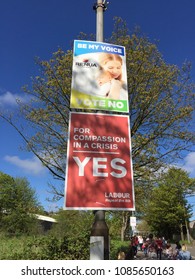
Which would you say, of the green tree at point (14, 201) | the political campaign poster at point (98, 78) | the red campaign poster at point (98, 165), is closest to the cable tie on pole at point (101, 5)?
the political campaign poster at point (98, 78)

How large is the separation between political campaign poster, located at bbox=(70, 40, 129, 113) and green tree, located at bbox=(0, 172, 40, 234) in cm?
4982

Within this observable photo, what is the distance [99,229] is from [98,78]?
2.76m

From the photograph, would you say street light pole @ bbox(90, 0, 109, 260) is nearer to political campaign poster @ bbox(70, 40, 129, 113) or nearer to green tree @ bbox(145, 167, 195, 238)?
political campaign poster @ bbox(70, 40, 129, 113)

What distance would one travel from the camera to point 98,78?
5859mm

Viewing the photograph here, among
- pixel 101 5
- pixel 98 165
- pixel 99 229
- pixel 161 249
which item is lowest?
pixel 161 249

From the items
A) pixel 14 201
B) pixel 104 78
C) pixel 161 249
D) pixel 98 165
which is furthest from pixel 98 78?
pixel 14 201

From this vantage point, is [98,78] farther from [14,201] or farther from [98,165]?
[14,201]

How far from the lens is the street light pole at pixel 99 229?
17.2 ft

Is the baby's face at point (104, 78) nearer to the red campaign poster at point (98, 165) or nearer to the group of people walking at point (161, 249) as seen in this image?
the red campaign poster at point (98, 165)

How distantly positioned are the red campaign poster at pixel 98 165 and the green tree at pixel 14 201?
49963 millimetres

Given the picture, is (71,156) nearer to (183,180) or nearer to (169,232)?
(183,180)

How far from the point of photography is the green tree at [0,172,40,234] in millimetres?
54500

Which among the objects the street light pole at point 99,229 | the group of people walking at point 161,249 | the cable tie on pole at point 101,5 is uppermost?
the cable tie on pole at point 101,5
